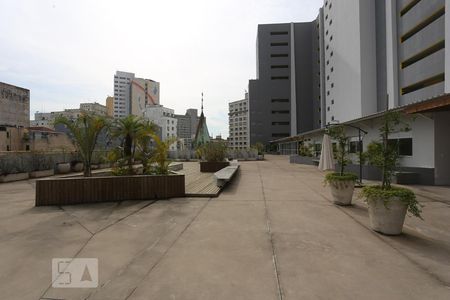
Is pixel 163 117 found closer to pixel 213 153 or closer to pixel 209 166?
pixel 213 153

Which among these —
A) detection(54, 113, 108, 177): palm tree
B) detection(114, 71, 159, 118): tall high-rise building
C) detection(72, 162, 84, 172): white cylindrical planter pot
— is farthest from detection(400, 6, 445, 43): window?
detection(114, 71, 159, 118): tall high-rise building

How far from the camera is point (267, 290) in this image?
9.54 ft

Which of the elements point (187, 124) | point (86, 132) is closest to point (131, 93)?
point (187, 124)

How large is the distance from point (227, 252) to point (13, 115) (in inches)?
1959

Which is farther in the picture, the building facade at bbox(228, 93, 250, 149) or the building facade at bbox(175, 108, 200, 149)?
the building facade at bbox(175, 108, 200, 149)

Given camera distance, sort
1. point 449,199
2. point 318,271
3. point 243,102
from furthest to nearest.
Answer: point 243,102 < point 449,199 < point 318,271

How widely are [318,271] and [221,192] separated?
240 inches

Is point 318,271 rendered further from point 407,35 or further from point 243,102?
point 243,102

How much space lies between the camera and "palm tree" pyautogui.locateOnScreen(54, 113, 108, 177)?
28.9 ft

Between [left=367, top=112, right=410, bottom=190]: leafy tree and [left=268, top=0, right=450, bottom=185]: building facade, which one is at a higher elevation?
[left=268, top=0, right=450, bottom=185]: building facade

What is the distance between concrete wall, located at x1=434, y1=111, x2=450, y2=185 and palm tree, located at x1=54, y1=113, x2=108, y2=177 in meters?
14.3

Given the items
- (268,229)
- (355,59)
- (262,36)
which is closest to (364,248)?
(268,229)

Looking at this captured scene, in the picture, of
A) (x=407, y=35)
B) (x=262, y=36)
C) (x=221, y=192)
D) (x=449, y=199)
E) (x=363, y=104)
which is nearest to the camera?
(x=449, y=199)

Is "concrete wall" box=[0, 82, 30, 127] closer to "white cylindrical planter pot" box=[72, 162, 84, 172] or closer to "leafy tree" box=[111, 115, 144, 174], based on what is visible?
"white cylindrical planter pot" box=[72, 162, 84, 172]
